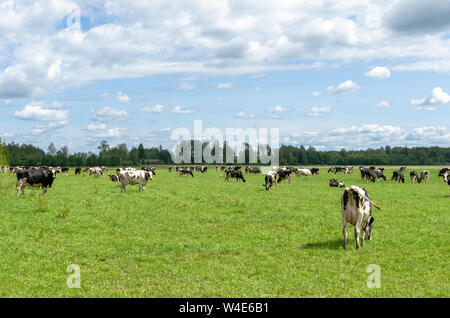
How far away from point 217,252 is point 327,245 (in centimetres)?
370

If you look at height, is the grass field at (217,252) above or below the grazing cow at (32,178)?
below

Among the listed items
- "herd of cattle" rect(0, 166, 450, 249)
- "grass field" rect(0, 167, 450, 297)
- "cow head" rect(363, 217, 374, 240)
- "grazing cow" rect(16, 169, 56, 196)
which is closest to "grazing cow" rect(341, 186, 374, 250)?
"herd of cattle" rect(0, 166, 450, 249)

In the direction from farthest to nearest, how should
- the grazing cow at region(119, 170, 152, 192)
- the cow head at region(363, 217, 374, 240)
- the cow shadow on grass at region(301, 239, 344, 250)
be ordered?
the grazing cow at region(119, 170, 152, 192) < the cow head at region(363, 217, 374, 240) < the cow shadow on grass at region(301, 239, 344, 250)

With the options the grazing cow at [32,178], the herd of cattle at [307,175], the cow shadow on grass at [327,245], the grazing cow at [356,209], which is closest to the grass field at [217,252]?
the cow shadow on grass at [327,245]

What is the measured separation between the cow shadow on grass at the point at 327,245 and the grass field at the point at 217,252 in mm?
33

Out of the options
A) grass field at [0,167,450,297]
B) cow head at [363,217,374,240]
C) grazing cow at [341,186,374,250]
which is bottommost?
grass field at [0,167,450,297]

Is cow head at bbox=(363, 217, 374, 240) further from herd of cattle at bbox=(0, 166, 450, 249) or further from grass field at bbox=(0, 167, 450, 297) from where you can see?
grass field at bbox=(0, 167, 450, 297)

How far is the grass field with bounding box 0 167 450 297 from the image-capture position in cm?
821

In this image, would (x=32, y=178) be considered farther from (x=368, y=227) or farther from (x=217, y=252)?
(x=368, y=227)

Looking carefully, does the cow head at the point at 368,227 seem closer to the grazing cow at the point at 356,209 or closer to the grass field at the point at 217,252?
the grazing cow at the point at 356,209

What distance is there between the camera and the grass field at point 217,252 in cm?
821

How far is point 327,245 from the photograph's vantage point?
11.9 meters

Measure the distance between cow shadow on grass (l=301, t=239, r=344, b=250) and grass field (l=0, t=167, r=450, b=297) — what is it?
33 mm
